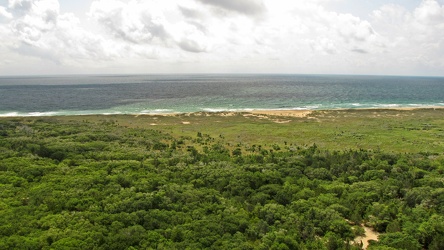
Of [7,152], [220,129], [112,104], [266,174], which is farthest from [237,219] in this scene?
[112,104]

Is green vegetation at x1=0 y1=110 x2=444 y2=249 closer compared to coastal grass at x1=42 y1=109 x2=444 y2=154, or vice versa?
green vegetation at x1=0 y1=110 x2=444 y2=249

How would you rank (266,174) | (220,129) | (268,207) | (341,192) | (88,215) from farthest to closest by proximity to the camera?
(220,129) < (266,174) < (341,192) < (268,207) < (88,215)

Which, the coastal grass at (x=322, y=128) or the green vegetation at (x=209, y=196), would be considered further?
the coastal grass at (x=322, y=128)

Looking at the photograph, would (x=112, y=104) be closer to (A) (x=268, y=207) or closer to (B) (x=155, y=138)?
(B) (x=155, y=138)

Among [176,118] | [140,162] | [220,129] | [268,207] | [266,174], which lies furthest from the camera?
[176,118]
